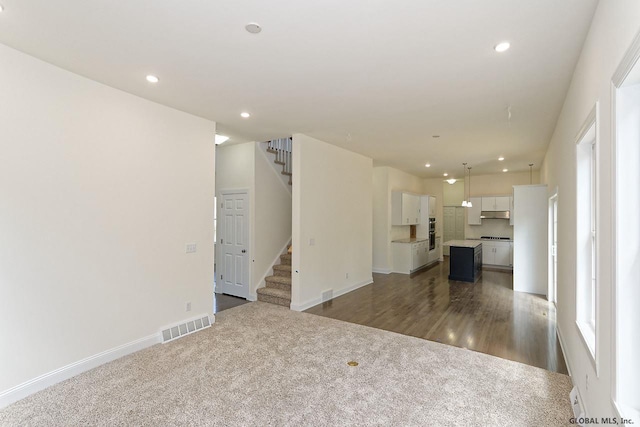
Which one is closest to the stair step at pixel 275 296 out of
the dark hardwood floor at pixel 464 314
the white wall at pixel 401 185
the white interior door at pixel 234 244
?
the white interior door at pixel 234 244

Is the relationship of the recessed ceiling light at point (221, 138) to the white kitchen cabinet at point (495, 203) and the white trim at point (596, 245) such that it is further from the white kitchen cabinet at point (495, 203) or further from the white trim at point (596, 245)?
the white kitchen cabinet at point (495, 203)

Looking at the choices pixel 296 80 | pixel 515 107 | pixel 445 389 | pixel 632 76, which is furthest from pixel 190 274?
pixel 515 107

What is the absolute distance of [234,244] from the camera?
6113 mm

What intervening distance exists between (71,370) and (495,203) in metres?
10.4

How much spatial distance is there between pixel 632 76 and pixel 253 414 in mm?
3182

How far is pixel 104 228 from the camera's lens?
130 inches

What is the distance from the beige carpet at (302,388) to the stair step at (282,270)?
2185 mm

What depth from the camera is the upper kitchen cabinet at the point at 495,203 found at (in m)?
9.27

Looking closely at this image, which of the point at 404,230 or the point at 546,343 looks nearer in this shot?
Answer: the point at 546,343

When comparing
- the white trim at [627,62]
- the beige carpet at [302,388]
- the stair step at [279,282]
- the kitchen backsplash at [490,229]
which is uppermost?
the white trim at [627,62]

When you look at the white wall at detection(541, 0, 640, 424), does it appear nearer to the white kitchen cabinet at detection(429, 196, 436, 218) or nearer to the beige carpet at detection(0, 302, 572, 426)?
the beige carpet at detection(0, 302, 572, 426)

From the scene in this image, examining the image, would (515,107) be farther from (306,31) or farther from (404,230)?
(404,230)

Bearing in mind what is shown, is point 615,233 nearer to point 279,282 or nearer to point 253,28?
point 253,28

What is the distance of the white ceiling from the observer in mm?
2076
